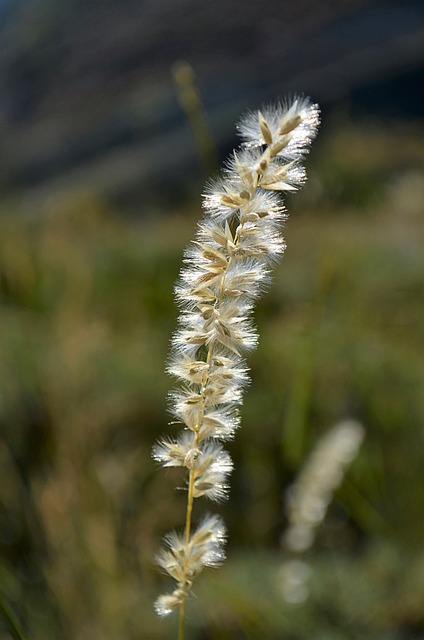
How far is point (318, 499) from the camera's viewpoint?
171 centimetres

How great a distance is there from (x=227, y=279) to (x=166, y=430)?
2.62 metres

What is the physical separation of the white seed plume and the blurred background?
222 millimetres

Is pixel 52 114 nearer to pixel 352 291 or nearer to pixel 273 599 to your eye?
pixel 352 291

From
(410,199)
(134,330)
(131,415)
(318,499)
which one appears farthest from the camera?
(410,199)

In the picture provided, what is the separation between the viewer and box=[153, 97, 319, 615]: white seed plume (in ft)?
1.79

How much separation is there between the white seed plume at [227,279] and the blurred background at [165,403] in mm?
222

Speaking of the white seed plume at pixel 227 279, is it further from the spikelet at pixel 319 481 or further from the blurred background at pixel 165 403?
the spikelet at pixel 319 481

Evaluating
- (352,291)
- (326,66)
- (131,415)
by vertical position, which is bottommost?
(131,415)

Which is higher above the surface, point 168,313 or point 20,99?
point 20,99

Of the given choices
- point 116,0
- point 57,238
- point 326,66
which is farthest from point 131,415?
point 116,0

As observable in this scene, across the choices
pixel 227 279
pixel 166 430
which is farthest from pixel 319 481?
pixel 166 430

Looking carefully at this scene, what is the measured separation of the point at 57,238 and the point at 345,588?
161 inches

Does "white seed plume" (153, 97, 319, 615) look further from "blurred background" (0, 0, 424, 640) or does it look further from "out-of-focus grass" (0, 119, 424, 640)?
"out-of-focus grass" (0, 119, 424, 640)

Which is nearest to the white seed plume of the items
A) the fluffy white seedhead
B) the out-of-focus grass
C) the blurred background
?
the blurred background
